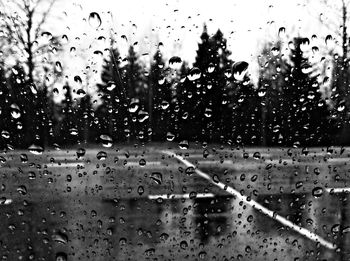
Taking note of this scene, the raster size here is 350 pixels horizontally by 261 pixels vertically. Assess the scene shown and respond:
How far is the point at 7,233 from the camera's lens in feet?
7.20

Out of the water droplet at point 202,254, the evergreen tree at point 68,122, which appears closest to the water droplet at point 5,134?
the evergreen tree at point 68,122

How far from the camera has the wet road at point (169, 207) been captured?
221 cm

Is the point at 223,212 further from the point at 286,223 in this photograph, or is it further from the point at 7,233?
the point at 7,233

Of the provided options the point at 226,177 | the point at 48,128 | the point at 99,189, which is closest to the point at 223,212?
the point at 226,177

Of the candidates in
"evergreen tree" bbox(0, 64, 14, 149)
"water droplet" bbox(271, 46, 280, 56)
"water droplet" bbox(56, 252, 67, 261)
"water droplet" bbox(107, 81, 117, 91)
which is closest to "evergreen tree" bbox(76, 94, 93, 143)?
"water droplet" bbox(107, 81, 117, 91)

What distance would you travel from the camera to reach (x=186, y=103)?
6.62 feet

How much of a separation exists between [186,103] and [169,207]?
1.11 meters

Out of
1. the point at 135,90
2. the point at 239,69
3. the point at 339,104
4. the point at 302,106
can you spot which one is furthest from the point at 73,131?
the point at 339,104

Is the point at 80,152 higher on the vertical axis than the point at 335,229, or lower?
higher

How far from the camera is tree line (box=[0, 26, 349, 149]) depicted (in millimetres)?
1937

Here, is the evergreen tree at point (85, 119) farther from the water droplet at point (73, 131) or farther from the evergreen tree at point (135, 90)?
the evergreen tree at point (135, 90)

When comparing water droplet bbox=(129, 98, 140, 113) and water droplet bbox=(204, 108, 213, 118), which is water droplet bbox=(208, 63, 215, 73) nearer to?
water droplet bbox=(204, 108, 213, 118)

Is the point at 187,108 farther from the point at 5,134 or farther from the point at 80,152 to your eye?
the point at 5,134

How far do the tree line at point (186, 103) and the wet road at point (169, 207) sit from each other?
6.3 inches
